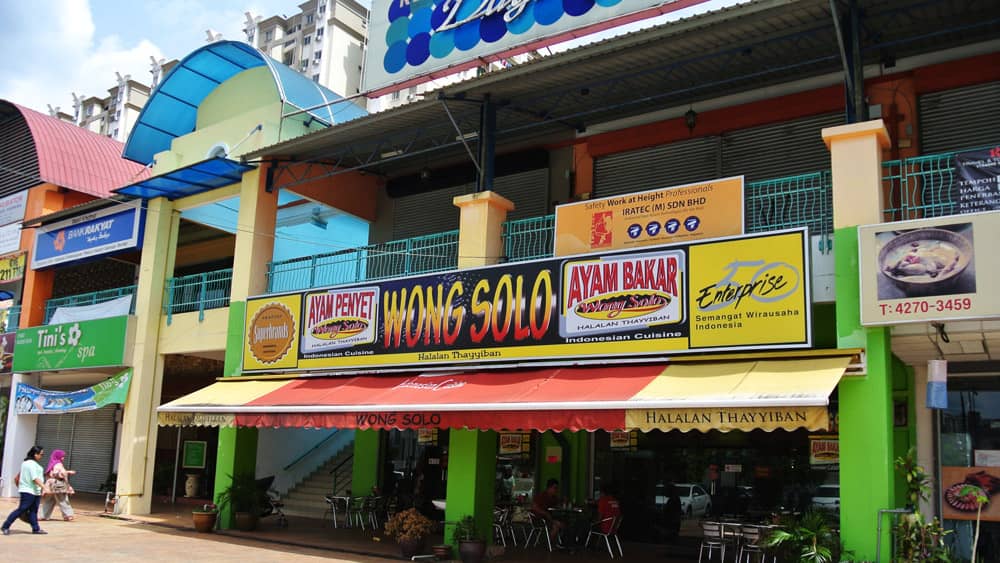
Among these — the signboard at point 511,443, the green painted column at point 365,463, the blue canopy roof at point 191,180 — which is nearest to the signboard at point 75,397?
the blue canopy roof at point 191,180

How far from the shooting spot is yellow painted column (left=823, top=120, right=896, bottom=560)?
9.25m

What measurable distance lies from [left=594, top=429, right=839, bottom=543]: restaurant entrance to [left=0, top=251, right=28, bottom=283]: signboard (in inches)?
630

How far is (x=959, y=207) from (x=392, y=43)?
380 inches

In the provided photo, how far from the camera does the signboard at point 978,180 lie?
9.48 meters

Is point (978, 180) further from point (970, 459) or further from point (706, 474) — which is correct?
point (706, 474)

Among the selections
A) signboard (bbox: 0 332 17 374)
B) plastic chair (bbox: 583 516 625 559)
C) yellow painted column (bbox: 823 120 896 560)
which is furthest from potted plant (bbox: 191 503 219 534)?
yellow painted column (bbox: 823 120 896 560)

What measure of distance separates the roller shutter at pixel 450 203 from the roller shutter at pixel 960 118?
20.7 ft

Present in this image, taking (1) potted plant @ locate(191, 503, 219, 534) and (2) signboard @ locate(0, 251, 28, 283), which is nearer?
(1) potted plant @ locate(191, 503, 219, 534)

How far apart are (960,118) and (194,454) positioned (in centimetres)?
1965

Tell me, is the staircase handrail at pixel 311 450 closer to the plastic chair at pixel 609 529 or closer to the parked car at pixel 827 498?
the plastic chair at pixel 609 529

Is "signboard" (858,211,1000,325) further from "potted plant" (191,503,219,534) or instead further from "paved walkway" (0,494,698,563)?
"potted plant" (191,503,219,534)

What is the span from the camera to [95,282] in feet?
78.8

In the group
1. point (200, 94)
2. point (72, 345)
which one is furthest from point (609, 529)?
point (72, 345)

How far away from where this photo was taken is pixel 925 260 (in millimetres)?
9328
